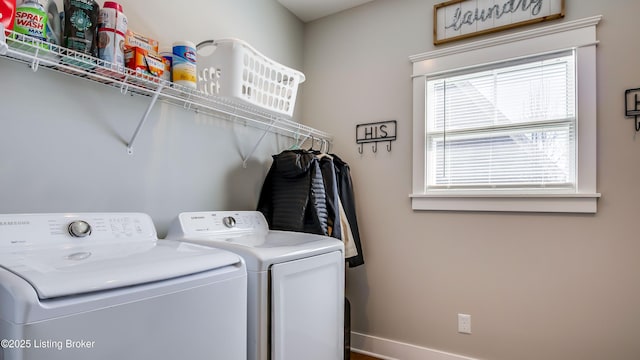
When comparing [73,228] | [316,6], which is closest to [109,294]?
[73,228]

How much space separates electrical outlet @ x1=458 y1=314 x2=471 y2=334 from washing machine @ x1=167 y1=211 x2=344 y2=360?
83cm

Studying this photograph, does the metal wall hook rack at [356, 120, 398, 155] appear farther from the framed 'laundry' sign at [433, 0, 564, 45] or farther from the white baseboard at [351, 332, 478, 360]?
the white baseboard at [351, 332, 478, 360]

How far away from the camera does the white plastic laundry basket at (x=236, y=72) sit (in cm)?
170

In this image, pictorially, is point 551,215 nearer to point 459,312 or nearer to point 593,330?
point 593,330

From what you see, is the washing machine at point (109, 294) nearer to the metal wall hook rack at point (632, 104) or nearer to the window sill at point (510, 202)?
the window sill at point (510, 202)

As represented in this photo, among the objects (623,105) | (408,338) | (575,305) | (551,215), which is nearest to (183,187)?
(408,338)

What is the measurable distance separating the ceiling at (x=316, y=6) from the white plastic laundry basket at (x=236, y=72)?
902 millimetres

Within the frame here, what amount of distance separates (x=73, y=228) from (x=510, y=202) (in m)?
2.04

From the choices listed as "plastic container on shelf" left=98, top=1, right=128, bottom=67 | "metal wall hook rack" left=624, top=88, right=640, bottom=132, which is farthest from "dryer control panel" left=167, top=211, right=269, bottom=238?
"metal wall hook rack" left=624, top=88, right=640, bottom=132

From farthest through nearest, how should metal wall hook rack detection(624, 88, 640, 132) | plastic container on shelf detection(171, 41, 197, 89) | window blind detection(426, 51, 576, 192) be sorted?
window blind detection(426, 51, 576, 192) → metal wall hook rack detection(624, 88, 640, 132) → plastic container on shelf detection(171, 41, 197, 89)

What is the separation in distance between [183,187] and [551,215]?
191cm

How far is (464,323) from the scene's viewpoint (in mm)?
2154

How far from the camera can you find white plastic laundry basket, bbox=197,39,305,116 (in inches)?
66.9

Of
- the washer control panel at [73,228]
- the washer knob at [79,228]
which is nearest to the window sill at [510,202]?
the washer control panel at [73,228]
